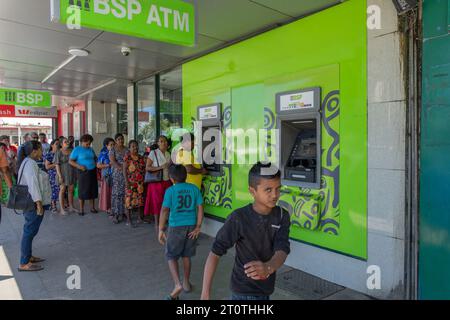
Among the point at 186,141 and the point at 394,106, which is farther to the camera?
the point at 186,141

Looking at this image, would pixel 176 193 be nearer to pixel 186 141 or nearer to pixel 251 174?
pixel 251 174

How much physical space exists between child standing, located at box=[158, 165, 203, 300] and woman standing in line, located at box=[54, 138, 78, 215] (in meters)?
4.22

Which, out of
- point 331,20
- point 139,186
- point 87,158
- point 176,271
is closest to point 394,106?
point 331,20

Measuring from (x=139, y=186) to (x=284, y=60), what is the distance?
328 centimetres

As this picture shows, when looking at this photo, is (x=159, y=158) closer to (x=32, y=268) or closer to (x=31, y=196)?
(x=31, y=196)

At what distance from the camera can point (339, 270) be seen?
333 centimetres

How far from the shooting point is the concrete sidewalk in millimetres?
3129

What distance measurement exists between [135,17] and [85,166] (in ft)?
14.2

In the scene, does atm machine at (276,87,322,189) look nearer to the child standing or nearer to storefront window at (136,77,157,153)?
the child standing

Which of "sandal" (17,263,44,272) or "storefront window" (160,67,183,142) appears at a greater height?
"storefront window" (160,67,183,142)

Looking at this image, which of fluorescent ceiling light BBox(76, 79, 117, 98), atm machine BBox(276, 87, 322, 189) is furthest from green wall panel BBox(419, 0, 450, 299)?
fluorescent ceiling light BBox(76, 79, 117, 98)

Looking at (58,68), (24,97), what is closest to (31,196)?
(58,68)

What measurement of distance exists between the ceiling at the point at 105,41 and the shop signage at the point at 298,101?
2.93ft

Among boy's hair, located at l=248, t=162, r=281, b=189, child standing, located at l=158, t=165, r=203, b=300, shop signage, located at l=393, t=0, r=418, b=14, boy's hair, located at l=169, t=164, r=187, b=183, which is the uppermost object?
shop signage, located at l=393, t=0, r=418, b=14
